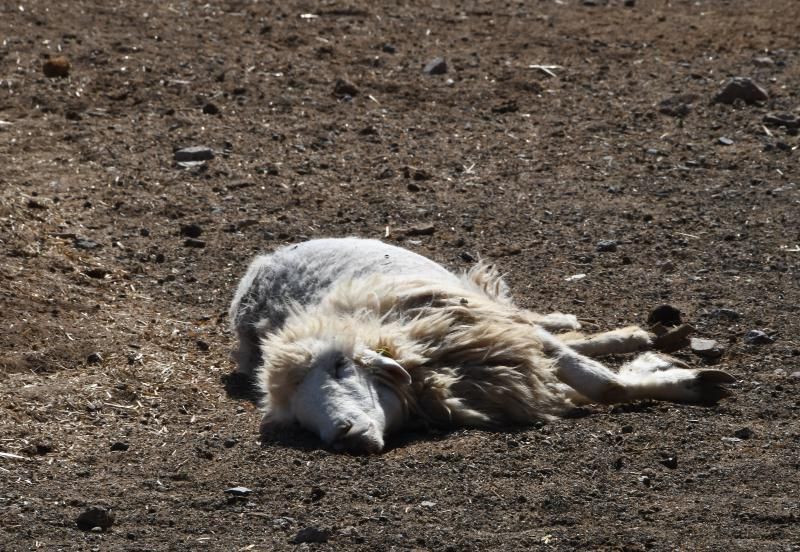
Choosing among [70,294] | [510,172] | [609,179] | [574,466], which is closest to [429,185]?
[510,172]

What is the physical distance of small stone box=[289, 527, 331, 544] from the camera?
4543 millimetres

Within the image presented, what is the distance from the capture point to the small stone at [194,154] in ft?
30.6

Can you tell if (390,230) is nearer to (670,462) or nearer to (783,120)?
(783,120)

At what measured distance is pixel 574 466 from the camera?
5.02 metres

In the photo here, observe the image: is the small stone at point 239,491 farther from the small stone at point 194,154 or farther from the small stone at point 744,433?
the small stone at point 194,154

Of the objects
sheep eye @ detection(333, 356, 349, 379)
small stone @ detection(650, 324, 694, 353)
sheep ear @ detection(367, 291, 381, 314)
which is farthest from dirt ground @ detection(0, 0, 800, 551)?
sheep ear @ detection(367, 291, 381, 314)

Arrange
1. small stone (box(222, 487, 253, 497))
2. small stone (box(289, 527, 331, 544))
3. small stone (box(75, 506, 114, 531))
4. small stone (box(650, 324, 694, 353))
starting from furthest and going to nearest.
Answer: small stone (box(650, 324, 694, 353)), small stone (box(222, 487, 253, 497)), small stone (box(75, 506, 114, 531)), small stone (box(289, 527, 331, 544))

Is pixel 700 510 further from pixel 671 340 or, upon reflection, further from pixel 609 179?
pixel 609 179

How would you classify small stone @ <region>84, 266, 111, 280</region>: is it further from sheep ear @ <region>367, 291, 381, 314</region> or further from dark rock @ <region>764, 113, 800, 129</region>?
dark rock @ <region>764, 113, 800, 129</region>

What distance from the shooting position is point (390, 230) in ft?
26.8

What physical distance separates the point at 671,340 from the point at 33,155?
4931mm

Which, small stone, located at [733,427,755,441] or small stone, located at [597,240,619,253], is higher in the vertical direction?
small stone, located at [733,427,755,441]

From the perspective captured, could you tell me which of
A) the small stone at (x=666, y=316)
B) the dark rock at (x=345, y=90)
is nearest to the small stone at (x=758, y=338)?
the small stone at (x=666, y=316)

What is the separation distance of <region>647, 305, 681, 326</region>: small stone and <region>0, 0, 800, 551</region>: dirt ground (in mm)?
138
